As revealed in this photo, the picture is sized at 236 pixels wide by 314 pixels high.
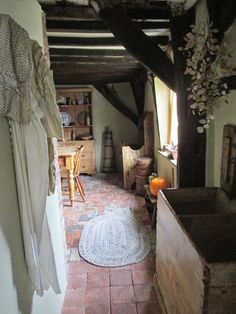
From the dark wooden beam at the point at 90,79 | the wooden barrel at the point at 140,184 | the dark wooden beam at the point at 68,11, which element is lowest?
the wooden barrel at the point at 140,184

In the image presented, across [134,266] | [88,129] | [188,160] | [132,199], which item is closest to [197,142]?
[188,160]

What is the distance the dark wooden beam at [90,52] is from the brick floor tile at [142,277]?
2.56 metres

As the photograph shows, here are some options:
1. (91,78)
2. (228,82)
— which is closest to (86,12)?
(228,82)

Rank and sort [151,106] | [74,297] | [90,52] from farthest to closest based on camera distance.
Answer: [151,106], [90,52], [74,297]

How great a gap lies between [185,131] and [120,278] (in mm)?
1363

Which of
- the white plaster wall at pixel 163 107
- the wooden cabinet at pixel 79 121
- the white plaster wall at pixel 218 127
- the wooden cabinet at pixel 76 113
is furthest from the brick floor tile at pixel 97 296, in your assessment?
the wooden cabinet at pixel 76 113

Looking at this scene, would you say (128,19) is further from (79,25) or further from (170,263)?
(170,263)

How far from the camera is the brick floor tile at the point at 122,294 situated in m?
1.83

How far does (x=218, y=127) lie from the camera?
176 cm

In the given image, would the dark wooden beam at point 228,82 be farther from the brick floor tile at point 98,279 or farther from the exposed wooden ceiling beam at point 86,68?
the exposed wooden ceiling beam at point 86,68

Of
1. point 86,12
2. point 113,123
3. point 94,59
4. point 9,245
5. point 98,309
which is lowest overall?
point 98,309

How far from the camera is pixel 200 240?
4.73 feet

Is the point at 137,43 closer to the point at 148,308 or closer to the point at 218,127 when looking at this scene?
the point at 218,127

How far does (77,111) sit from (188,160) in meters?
4.00
